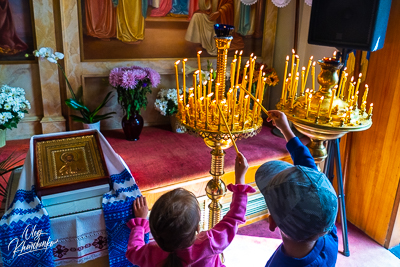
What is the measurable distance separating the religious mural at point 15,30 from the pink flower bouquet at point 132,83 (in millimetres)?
700

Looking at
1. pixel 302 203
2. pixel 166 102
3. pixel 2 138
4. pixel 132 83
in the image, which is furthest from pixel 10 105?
pixel 302 203

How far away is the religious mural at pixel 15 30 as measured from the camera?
2.48 m

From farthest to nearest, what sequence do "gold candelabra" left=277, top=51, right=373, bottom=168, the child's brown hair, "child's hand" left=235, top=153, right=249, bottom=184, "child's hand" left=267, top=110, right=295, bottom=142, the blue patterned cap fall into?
"gold candelabra" left=277, top=51, right=373, bottom=168 → "child's hand" left=267, top=110, right=295, bottom=142 → "child's hand" left=235, top=153, right=249, bottom=184 → the child's brown hair → the blue patterned cap

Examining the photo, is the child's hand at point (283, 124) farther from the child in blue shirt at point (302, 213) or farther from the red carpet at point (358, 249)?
the red carpet at point (358, 249)

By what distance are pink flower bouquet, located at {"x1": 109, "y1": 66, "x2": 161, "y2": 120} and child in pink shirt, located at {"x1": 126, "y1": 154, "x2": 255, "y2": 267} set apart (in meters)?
1.38

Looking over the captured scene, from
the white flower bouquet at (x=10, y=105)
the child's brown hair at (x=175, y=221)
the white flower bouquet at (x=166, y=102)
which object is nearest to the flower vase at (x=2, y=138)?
the white flower bouquet at (x=10, y=105)

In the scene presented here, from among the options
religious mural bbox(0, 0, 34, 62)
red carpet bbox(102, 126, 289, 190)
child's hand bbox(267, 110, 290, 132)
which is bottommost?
red carpet bbox(102, 126, 289, 190)

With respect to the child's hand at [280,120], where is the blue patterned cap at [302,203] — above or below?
below

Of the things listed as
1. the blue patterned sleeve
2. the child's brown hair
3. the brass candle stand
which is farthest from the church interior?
the child's brown hair

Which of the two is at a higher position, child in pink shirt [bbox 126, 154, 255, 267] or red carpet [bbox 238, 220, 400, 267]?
child in pink shirt [bbox 126, 154, 255, 267]

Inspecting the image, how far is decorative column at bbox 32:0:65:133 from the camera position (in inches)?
100

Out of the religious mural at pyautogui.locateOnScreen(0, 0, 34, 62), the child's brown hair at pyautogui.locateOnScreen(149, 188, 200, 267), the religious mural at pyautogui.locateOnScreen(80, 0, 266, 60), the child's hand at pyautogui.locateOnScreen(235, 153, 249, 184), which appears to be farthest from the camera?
the religious mural at pyautogui.locateOnScreen(80, 0, 266, 60)

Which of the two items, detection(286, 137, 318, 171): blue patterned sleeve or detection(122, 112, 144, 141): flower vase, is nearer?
detection(286, 137, 318, 171): blue patterned sleeve

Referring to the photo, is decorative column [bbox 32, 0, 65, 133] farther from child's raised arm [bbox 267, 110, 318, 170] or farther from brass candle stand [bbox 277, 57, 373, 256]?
child's raised arm [bbox 267, 110, 318, 170]
